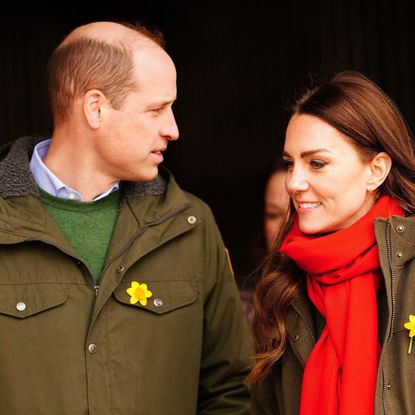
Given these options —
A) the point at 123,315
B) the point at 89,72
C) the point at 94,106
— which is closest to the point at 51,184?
the point at 94,106

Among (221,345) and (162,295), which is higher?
(162,295)

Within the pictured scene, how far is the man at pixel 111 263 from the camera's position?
3.27 meters

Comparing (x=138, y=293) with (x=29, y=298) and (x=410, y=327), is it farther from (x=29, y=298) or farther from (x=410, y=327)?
(x=410, y=327)

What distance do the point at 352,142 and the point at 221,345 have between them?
91 centimetres

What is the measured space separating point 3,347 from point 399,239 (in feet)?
4.09

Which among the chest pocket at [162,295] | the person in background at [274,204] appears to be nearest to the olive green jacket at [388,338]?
the chest pocket at [162,295]

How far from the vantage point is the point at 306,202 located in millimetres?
3176

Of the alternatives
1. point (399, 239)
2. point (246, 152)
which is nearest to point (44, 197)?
point (399, 239)

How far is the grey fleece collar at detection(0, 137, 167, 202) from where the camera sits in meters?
3.40

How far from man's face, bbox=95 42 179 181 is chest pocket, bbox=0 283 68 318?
466 millimetres

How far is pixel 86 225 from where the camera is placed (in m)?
3.45

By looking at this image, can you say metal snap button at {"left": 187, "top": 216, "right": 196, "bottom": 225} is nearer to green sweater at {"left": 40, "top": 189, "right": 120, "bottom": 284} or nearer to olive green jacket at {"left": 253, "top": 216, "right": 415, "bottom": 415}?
green sweater at {"left": 40, "top": 189, "right": 120, "bottom": 284}

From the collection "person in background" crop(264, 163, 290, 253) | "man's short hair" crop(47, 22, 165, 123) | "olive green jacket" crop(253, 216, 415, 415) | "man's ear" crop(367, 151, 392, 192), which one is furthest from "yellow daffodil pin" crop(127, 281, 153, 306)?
"person in background" crop(264, 163, 290, 253)

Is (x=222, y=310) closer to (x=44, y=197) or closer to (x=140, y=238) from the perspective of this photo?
(x=140, y=238)
